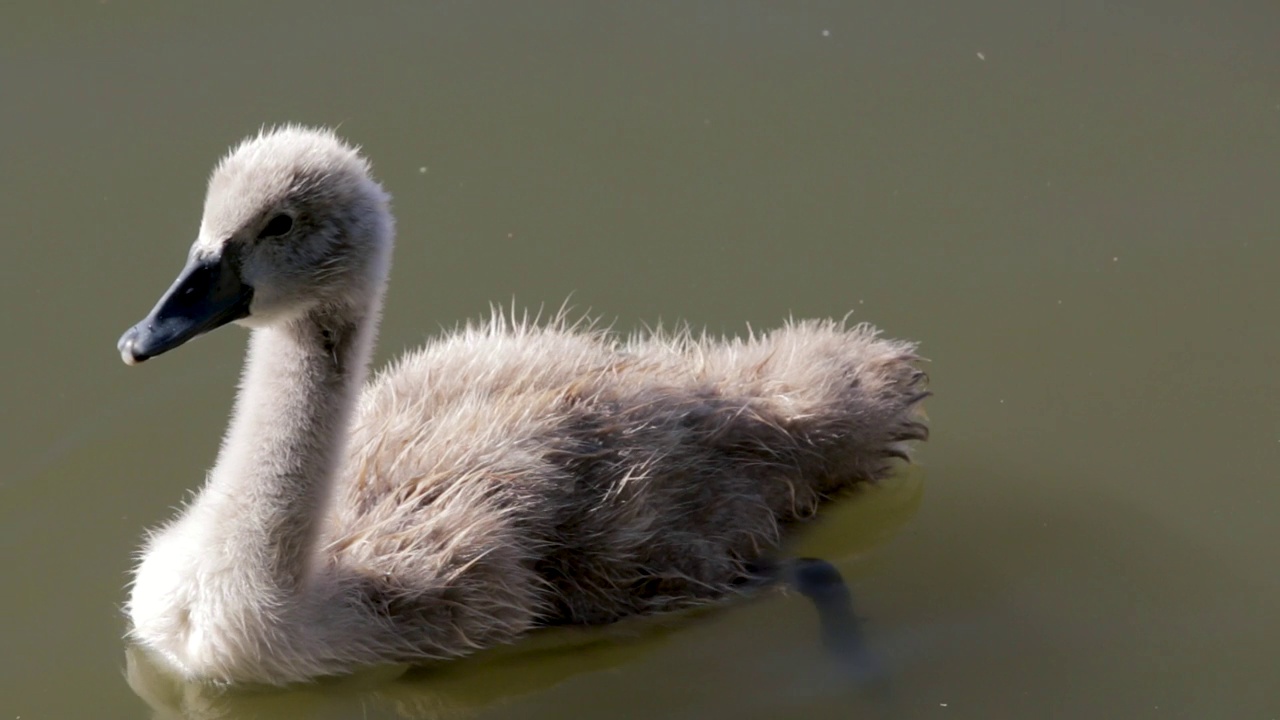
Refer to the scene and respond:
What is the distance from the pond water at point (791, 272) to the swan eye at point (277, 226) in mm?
1152

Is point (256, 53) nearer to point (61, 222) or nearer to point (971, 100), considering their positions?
point (61, 222)

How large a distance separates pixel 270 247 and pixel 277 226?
0.06m

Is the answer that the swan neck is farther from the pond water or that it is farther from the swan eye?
the pond water

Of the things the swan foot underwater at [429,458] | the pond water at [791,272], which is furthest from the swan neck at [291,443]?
the pond water at [791,272]

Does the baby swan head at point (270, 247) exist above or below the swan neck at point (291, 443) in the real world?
above

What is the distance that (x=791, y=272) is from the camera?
588 centimetres

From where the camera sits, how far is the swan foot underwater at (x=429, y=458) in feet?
13.5

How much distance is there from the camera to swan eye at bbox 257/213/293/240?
408 centimetres

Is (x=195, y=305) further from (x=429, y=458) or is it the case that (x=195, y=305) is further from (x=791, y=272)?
(x=791, y=272)

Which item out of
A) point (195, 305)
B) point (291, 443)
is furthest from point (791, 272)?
point (195, 305)

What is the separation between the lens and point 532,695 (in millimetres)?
4520

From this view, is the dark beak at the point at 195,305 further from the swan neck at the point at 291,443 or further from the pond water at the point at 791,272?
the pond water at the point at 791,272

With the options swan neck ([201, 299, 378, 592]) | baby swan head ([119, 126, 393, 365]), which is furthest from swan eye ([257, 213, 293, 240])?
swan neck ([201, 299, 378, 592])

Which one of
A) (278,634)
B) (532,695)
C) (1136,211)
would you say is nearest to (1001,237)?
(1136,211)
